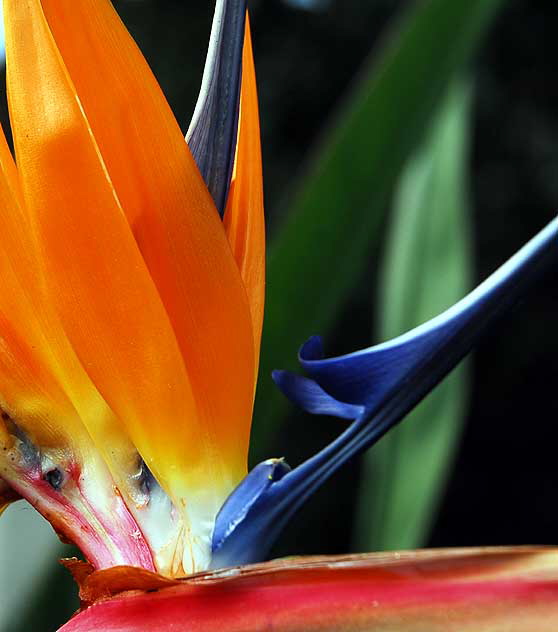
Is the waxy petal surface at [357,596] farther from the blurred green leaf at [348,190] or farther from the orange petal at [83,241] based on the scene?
the blurred green leaf at [348,190]

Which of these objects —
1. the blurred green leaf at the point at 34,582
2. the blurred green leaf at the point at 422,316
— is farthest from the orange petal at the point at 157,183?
the blurred green leaf at the point at 422,316

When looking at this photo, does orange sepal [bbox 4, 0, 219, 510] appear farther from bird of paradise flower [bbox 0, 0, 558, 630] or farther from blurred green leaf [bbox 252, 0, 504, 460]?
blurred green leaf [bbox 252, 0, 504, 460]

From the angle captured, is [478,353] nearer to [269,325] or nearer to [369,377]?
[269,325]

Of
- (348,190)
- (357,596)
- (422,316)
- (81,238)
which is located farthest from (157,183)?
(422,316)

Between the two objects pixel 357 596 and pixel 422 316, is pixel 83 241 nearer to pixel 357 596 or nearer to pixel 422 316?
pixel 357 596

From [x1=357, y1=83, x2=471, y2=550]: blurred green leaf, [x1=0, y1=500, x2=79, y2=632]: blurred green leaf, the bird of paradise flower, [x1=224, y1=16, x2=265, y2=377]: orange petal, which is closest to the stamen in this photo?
the bird of paradise flower
